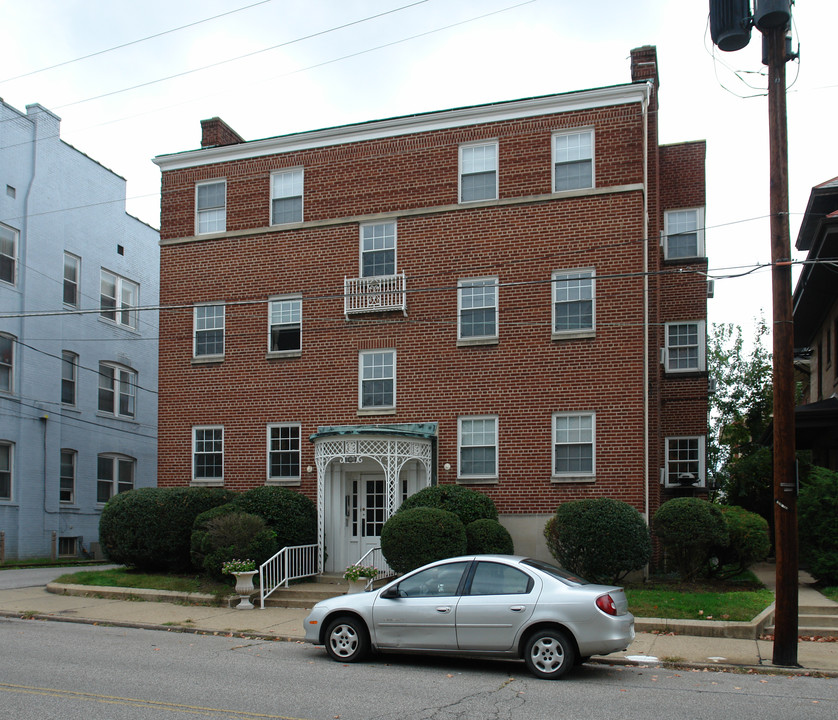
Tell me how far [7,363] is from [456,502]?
59.7 ft

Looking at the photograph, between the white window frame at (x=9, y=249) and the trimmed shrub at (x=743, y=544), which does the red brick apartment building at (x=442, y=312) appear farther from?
the white window frame at (x=9, y=249)

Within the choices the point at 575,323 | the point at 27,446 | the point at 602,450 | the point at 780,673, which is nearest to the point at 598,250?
the point at 575,323

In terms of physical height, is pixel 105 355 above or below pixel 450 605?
above

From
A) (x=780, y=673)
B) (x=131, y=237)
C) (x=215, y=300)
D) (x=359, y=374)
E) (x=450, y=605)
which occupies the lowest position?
(x=780, y=673)

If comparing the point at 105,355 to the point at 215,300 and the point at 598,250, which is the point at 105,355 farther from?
the point at 598,250

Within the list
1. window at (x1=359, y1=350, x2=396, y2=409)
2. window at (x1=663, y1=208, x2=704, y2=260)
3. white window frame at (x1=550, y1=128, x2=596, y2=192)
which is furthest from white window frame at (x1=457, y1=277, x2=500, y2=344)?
window at (x1=663, y1=208, x2=704, y2=260)

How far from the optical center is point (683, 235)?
2486 centimetres

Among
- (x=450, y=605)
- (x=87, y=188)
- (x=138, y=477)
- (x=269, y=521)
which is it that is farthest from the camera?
(x=138, y=477)

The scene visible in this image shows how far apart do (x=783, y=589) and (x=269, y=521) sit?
11306mm

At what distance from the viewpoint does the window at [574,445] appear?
65.1 ft

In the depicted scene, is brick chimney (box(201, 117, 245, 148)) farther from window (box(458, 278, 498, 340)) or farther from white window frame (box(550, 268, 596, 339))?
white window frame (box(550, 268, 596, 339))

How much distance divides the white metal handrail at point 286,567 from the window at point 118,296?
17.9 meters

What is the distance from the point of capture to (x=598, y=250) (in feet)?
66.3

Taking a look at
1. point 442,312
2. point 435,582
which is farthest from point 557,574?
point 442,312
